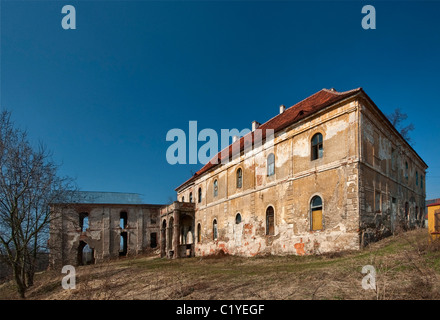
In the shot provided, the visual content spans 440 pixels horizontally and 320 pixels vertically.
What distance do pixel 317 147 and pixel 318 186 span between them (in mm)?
1997

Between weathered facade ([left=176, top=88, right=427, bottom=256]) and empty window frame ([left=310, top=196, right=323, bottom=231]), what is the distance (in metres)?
0.05

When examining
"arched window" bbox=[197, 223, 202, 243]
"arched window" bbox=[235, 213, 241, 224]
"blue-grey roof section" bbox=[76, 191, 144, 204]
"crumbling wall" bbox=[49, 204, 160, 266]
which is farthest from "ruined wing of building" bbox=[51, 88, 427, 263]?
"blue-grey roof section" bbox=[76, 191, 144, 204]

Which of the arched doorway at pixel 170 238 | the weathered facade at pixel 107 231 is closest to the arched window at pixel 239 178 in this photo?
the arched doorway at pixel 170 238

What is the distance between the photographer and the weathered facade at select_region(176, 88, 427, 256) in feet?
43.2

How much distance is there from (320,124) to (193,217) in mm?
17172

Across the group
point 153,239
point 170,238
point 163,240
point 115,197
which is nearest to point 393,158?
point 170,238

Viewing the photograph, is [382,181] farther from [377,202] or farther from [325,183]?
[325,183]

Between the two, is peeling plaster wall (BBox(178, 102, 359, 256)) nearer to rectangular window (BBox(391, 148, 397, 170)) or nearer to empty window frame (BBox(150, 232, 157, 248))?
rectangular window (BBox(391, 148, 397, 170))

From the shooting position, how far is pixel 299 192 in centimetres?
1545

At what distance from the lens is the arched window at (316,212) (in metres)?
14.2

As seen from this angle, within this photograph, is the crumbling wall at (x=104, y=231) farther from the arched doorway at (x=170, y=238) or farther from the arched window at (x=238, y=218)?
the arched window at (x=238, y=218)

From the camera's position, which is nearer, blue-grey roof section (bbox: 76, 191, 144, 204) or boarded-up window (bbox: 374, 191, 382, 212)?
boarded-up window (bbox: 374, 191, 382, 212)
